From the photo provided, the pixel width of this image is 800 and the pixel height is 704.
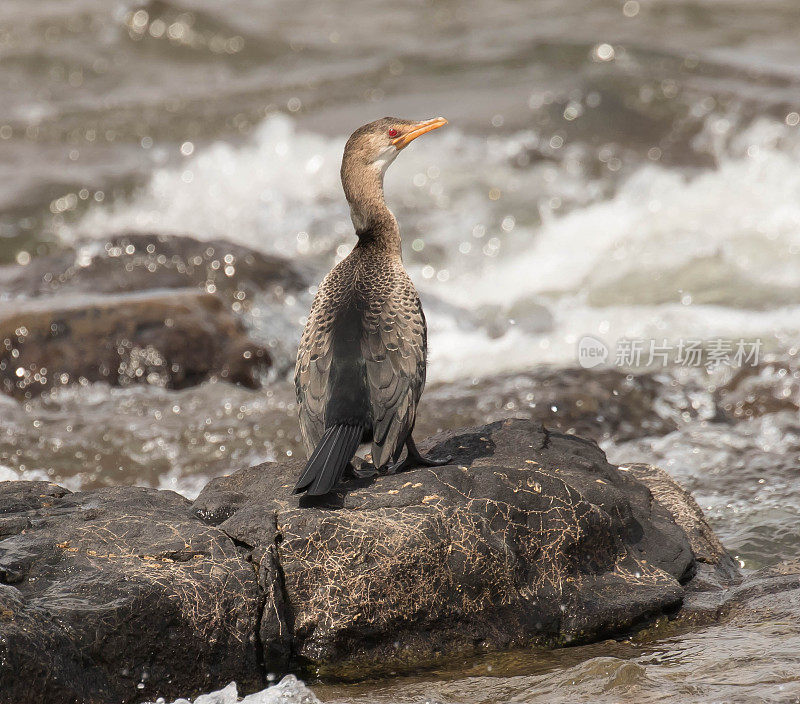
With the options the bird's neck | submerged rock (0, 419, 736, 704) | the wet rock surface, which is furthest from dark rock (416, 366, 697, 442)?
submerged rock (0, 419, 736, 704)

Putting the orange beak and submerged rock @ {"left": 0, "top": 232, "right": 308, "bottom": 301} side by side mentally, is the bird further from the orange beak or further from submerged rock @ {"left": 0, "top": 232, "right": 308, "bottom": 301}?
submerged rock @ {"left": 0, "top": 232, "right": 308, "bottom": 301}

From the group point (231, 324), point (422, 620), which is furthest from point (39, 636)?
point (231, 324)

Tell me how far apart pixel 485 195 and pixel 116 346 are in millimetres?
6615

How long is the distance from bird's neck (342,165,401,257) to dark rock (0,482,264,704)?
1.78 m

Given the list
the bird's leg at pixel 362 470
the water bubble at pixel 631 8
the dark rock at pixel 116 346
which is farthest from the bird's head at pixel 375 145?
the water bubble at pixel 631 8

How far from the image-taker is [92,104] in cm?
1792

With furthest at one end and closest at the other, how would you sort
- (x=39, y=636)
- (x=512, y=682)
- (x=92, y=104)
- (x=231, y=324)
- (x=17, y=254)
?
(x=92, y=104)
(x=17, y=254)
(x=231, y=324)
(x=512, y=682)
(x=39, y=636)

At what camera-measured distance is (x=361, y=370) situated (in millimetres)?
4621

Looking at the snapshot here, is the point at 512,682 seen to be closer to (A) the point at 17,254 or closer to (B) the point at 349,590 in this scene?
(B) the point at 349,590

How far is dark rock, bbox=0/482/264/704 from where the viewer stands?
3.39 m

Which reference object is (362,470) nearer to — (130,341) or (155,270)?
(130,341)

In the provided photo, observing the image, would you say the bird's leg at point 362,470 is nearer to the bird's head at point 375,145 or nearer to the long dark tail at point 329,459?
the long dark tail at point 329,459

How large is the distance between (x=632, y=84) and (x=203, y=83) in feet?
24.3

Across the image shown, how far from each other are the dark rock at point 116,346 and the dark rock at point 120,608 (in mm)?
4140
